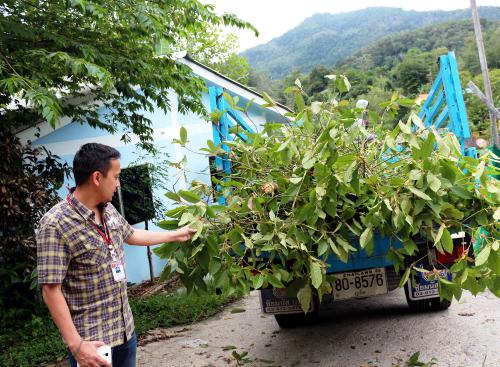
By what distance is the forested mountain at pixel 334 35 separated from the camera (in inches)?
3187

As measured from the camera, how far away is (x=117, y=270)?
2260 millimetres

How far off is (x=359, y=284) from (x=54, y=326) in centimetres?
387

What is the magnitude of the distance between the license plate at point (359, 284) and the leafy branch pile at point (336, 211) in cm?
55

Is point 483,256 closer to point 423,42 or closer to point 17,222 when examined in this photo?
point 17,222

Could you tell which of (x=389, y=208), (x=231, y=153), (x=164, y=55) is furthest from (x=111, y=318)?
(x=164, y=55)

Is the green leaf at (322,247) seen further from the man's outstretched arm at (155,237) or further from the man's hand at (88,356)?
the man's hand at (88,356)

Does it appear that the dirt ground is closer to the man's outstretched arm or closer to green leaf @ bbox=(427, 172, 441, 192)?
green leaf @ bbox=(427, 172, 441, 192)

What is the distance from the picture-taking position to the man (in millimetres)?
2014

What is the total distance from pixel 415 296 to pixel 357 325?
2.71 feet

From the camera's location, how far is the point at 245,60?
26609 mm

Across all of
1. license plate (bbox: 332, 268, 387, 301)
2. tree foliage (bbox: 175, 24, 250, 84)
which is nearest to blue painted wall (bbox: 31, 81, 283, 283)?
license plate (bbox: 332, 268, 387, 301)

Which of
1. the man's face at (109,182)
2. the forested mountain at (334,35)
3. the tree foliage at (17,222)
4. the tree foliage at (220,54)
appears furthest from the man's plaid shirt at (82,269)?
the forested mountain at (334,35)

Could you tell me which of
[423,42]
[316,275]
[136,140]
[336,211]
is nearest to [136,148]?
[136,140]

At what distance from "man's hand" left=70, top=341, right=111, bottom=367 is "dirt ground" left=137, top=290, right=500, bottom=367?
209 cm
